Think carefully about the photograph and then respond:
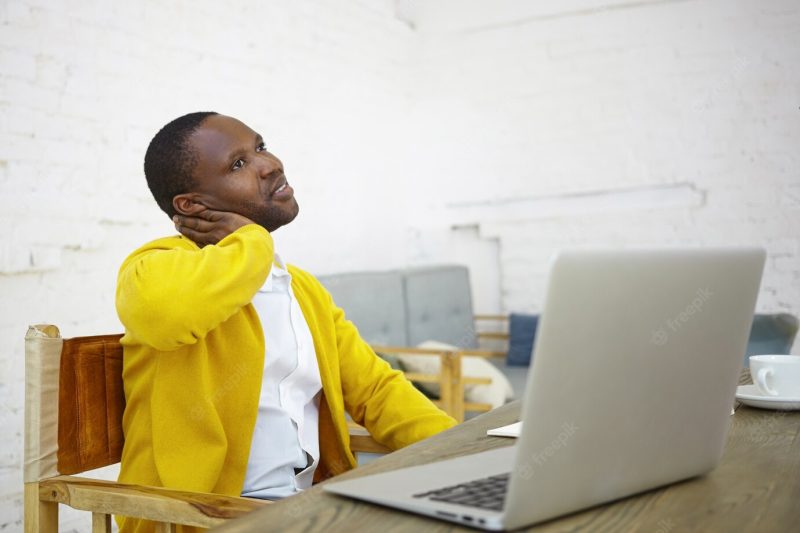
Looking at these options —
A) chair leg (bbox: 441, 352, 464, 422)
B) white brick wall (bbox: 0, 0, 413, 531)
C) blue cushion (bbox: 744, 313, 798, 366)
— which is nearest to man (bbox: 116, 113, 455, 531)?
white brick wall (bbox: 0, 0, 413, 531)

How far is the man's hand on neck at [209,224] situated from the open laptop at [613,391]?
64cm

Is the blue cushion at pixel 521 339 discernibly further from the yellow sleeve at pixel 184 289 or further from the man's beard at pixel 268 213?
the yellow sleeve at pixel 184 289

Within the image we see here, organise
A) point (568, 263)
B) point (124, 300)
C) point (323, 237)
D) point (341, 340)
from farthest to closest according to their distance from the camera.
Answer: point (323, 237) < point (341, 340) < point (124, 300) < point (568, 263)

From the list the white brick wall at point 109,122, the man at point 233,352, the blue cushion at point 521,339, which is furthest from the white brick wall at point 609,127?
the man at point 233,352

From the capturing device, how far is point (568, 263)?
0.57 metres

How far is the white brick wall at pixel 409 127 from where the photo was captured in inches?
93.0

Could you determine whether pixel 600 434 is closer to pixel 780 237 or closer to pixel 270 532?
pixel 270 532

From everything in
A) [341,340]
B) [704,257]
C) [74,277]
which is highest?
[704,257]

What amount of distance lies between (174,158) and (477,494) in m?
0.87

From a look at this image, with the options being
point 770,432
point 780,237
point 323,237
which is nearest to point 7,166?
point 323,237

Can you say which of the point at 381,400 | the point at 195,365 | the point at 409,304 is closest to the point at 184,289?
the point at 195,365

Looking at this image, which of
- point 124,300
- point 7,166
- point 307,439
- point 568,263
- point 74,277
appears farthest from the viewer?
point 74,277

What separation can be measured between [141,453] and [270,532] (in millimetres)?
634

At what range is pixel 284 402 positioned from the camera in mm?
1302
